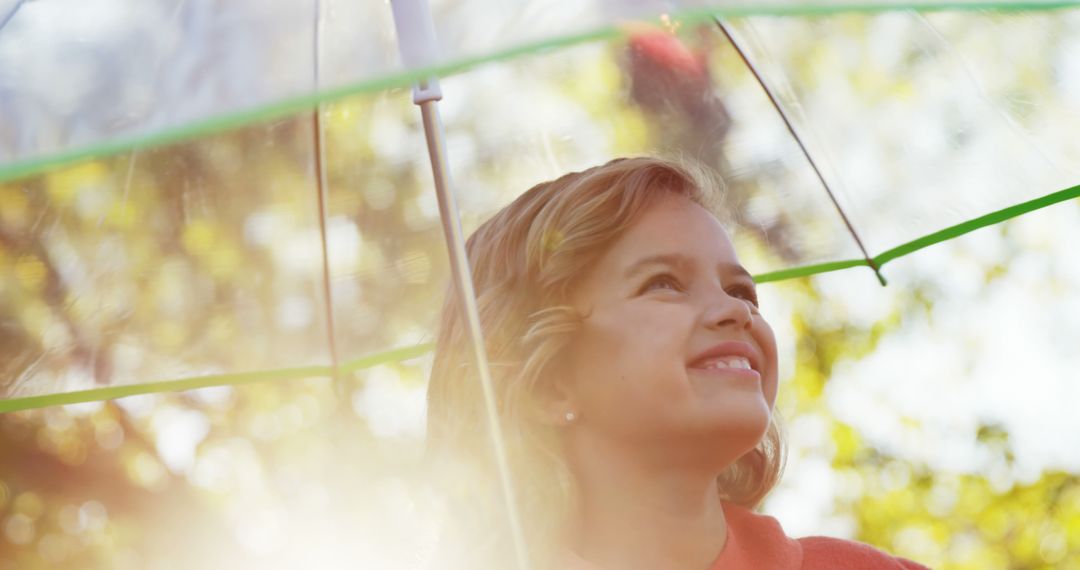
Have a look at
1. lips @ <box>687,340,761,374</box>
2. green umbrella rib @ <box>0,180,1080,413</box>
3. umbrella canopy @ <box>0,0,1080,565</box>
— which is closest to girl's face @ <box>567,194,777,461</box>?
lips @ <box>687,340,761,374</box>

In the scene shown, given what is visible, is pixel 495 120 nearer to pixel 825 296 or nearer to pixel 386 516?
pixel 386 516

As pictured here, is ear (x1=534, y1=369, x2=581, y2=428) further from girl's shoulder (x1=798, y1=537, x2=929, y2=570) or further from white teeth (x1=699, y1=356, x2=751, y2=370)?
girl's shoulder (x1=798, y1=537, x2=929, y2=570)

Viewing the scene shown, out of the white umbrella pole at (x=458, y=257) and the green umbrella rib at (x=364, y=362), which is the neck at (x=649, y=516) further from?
the green umbrella rib at (x=364, y=362)

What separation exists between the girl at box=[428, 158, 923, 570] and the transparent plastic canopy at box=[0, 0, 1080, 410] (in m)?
0.32

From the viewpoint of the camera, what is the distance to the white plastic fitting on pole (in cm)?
146

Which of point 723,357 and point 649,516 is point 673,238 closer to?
point 723,357

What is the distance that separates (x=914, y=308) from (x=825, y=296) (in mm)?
786

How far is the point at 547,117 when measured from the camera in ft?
9.58

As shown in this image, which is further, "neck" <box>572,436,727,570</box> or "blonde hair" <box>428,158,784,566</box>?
"blonde hair" <box>428,158,784,566</box>

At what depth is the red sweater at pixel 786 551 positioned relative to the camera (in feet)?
7.23

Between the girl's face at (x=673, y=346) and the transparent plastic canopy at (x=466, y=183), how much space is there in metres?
0.38

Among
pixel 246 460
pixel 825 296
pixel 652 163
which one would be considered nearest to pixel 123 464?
pixel 246 460

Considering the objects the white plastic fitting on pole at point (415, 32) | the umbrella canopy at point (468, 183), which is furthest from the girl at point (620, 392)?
the white plastic fitting on pole at point (415, 32)

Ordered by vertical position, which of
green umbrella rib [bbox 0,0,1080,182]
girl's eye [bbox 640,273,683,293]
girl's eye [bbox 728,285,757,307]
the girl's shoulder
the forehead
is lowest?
the girl's shoulder
